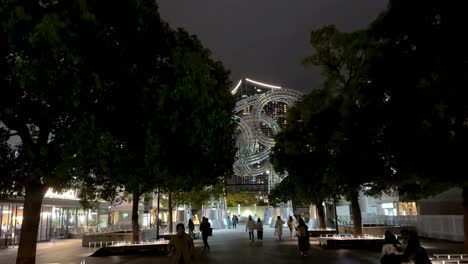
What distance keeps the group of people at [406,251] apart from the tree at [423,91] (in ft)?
9.25

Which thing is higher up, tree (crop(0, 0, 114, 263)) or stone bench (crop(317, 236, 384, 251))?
tree (crop(0, 0, 114, 263))

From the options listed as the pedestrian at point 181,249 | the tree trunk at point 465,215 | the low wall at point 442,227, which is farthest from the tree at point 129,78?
the low wall at point 442,227

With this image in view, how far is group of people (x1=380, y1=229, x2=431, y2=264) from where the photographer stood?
9375 millimetres

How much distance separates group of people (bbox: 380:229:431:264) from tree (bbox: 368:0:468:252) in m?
2.82

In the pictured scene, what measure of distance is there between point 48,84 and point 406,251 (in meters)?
8.21

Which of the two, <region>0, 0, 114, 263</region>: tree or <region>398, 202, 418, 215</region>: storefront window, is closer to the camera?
<region>0, 0, 114, 263</region>: tree

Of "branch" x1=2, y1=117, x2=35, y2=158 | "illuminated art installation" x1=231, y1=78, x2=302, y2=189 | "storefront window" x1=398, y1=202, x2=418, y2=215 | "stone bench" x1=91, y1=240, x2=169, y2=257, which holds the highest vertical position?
"illuminated art installation" x1=231, y1=78, x2=302, y2=189

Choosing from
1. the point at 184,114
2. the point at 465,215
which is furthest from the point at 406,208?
the point at 184,114

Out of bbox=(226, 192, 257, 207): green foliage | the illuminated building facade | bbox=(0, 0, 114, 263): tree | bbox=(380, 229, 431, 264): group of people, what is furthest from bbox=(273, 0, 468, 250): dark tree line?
bbox=(226, 192, 257, 207): green foliage

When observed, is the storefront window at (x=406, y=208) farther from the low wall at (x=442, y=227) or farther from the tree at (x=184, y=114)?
the tree at (x=184, y=114)

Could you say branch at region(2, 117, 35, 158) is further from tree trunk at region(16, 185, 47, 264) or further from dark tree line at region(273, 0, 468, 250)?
dark tree line at region(273, 0, 468, 250)

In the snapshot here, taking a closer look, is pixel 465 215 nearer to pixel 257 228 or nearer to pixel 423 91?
pixel 423 91

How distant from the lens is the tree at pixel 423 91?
11.7 meters

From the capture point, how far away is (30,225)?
11531 mm
